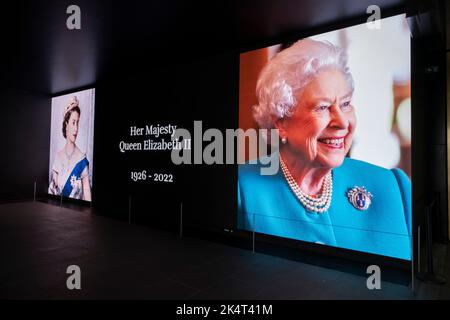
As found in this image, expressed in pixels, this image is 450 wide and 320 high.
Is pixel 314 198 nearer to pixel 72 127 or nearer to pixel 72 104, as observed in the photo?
pixel 72 127

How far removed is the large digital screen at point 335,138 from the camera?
3.52 meters

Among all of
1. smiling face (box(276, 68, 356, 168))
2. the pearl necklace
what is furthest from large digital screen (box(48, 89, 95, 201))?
smiling face (box(276, 68, 356, 168))

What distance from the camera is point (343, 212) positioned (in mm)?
3891

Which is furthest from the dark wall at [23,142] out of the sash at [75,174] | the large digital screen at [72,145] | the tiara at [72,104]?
the sash at [75,174]

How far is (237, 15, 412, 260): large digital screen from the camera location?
3.52 metres

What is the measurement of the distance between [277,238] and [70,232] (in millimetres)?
3681

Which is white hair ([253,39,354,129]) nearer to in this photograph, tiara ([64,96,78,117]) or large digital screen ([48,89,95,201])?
large digital screen ([48,89,95,201])

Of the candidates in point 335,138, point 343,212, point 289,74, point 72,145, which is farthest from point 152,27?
point 72,145

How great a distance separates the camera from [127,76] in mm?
6758

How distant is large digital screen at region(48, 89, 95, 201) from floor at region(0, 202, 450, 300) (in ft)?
9.45

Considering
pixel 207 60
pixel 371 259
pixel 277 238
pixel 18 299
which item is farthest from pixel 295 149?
pixel 18 299

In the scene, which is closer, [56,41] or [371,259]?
[371,259]

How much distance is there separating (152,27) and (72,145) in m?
5.57

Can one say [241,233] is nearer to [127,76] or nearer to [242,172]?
[242,172]
